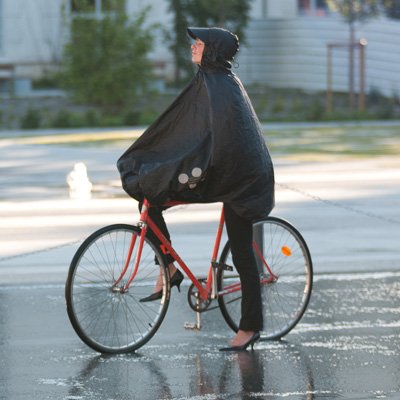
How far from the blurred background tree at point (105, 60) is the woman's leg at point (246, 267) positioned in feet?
77.6

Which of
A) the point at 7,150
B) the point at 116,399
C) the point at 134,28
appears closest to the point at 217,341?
the point at 116,399

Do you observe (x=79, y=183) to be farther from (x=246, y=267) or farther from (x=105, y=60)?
(x=105, y=60)

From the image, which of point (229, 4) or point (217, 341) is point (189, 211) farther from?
point (229, 4)

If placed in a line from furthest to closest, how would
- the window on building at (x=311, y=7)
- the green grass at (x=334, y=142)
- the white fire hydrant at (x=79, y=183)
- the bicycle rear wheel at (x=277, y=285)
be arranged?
the window on building at (x=311, y=7)
the green grass at (x=334, y=142)
the white fire hydrant at (x=79, y=183)
the bicycle rear wheel at (x=277, y=285)

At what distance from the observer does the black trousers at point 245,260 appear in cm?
580

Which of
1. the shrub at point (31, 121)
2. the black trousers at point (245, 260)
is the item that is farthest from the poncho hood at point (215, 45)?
the shrub at point (31, 121)

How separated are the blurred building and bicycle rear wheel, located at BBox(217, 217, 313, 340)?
29.0 meters

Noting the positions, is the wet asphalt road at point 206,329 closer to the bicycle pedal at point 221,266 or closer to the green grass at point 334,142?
the bicycle pedal at point 221,266

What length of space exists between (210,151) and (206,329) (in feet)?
4.61

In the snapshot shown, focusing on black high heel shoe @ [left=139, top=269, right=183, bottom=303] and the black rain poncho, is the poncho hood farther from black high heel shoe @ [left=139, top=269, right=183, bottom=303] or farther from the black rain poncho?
black high heel shoe @ [left=139, top=269, right=183, bottom=303]

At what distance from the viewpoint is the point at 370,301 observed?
7.23m

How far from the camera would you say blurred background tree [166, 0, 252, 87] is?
113 feet

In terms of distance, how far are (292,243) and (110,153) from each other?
13.6 meters

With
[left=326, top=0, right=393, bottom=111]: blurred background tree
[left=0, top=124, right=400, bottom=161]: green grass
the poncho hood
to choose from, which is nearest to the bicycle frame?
the poncho hood
